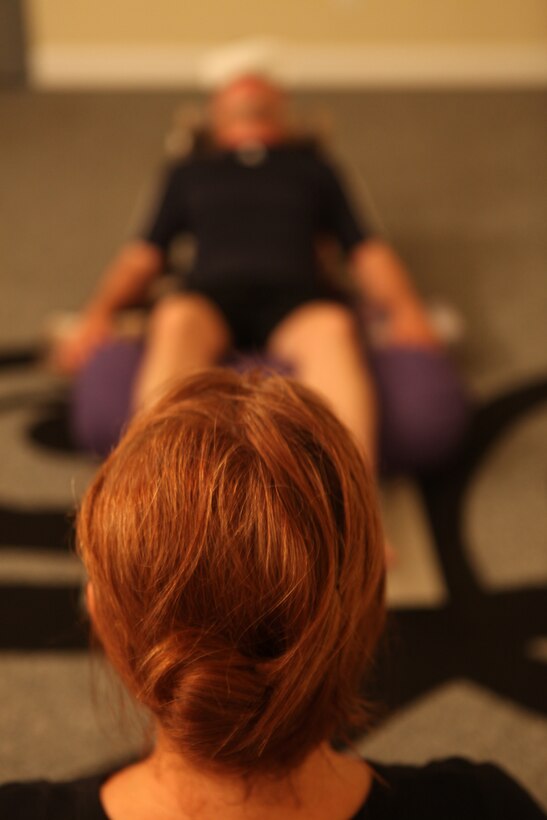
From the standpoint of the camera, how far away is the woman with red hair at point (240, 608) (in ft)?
1.91

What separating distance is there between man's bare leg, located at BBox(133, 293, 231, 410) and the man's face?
0.47 meters

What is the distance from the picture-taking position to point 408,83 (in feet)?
11.1

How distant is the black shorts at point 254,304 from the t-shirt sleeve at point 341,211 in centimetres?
22

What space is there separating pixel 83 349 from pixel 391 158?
1454 millimetres

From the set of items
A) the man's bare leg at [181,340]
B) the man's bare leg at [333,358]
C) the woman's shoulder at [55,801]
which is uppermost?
the woman's shoulder at [55,801]

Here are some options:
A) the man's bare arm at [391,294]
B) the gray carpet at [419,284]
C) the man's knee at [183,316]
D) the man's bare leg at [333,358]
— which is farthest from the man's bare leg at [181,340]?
the man's bare arm at [391,294]

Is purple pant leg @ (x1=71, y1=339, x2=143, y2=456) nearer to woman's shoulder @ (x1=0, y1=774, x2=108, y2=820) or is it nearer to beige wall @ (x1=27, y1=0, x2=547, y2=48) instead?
woman's shoulder @ (x1=0, y1=774, x2=108, y2=820)

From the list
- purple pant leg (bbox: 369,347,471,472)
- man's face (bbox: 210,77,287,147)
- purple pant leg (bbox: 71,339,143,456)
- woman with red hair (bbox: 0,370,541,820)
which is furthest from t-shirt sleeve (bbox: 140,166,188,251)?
woman with red hair (bbox: 0,370,541,820)

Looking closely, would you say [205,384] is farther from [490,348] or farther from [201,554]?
[490,348]

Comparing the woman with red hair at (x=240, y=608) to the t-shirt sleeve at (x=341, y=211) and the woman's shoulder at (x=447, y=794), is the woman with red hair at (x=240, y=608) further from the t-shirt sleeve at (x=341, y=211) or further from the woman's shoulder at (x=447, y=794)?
the t-shirt sleeve at (x=341, y=211)

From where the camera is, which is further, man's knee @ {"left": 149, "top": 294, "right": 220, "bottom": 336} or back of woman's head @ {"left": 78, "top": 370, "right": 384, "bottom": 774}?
man's knee @ {"left": 149, "top": 294, "right": 220, "bottom": 336}

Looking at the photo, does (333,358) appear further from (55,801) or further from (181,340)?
(55,801)

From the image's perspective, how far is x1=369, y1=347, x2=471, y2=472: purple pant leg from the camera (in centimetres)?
150

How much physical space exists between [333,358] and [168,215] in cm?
63
